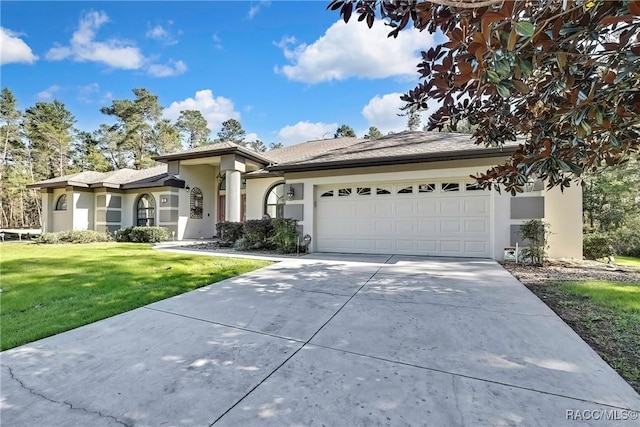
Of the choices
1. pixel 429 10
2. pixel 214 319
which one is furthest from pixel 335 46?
pixel 214 319

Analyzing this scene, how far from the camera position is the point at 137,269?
689 cm

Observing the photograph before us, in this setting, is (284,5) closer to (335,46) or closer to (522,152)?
(335,46)

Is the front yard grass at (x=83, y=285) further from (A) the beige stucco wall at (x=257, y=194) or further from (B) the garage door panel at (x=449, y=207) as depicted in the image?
(A) the beige stucco wall at (x=257, y=194)

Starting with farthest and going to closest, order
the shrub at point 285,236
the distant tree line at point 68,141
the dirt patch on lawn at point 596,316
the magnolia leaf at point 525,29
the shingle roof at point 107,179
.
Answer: the distant tree line at point 68,141, the shingle roof at point 107,179, the shrub at point 285,236, the dirt patch on lawn at point 596,316, the magnolia leaf at point 525,29

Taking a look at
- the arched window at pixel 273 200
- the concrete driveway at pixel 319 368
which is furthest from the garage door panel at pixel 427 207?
the arched window at pixel 273 200

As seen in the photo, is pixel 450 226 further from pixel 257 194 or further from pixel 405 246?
pixel 257 194

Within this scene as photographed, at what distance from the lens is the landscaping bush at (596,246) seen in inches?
348

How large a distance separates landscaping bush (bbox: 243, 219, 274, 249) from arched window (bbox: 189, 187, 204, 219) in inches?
281

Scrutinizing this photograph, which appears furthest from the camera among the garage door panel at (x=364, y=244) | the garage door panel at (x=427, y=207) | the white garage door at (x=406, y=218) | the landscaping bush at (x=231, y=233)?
the landscaping bush at (x=231, y=233)

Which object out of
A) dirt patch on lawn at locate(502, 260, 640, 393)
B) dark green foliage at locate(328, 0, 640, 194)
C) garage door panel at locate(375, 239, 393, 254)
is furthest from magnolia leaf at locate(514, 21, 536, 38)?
garage door panel at locate(375, 239, 393, 254)

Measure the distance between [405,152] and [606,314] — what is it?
5.99 m

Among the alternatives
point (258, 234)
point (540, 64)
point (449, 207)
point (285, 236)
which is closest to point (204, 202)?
point (258, 234)

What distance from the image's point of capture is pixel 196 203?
1672cm

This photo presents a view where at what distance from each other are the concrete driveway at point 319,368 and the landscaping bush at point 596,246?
22.6ft
